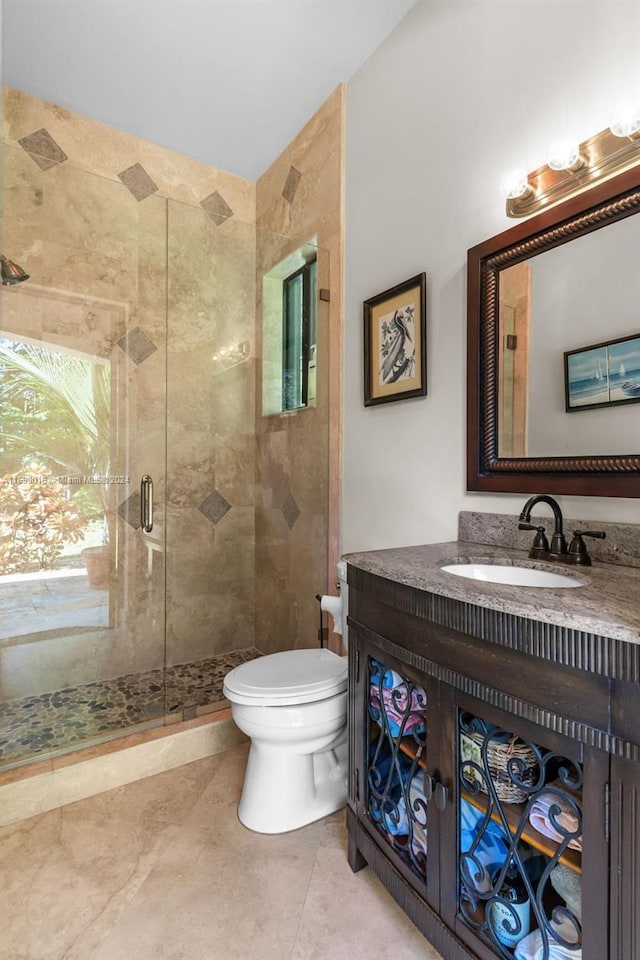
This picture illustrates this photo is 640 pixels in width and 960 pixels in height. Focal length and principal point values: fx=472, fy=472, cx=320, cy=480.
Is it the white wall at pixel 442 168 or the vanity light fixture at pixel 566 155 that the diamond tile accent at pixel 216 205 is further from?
the vanity light fixture at pixel 566 155

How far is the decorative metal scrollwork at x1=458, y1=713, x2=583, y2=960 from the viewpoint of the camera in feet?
2.53

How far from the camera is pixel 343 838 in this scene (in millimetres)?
1417

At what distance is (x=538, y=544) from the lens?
47.4 inches

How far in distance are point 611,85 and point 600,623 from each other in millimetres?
1281

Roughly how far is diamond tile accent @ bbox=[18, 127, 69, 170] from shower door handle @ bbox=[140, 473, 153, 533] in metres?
1.51

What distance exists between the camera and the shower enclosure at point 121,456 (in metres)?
2.08

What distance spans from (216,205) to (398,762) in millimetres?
2838

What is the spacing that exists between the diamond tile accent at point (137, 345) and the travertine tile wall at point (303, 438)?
58 centimetres

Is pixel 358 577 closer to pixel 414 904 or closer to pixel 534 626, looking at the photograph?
pixel 534 626

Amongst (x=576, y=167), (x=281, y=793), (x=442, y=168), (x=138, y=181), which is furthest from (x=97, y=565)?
(x=576, y=167)

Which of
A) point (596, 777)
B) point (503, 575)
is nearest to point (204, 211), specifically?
point (503, 575)

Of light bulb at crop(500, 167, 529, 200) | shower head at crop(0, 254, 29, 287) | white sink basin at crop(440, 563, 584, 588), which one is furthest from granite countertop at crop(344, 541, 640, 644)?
shower head at crop(0, 254, 29, 287)

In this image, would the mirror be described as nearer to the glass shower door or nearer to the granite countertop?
the granite countertop

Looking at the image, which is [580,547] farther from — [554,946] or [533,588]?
A: [554,946]
